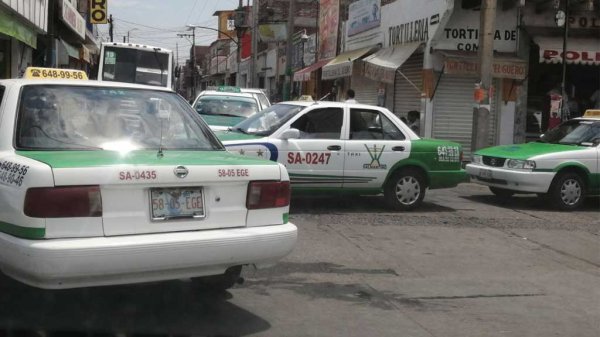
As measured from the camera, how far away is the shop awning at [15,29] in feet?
47.3

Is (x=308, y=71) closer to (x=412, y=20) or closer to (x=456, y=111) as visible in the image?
(x=412, y=20)

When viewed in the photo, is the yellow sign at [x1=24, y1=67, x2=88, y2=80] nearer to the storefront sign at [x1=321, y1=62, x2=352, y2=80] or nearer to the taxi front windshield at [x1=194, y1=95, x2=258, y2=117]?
the taxi front windshield at [x1=194, y1=95, x2=258, y2=117]

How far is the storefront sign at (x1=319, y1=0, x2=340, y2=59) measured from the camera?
28.1 m

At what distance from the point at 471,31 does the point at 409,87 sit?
301cm

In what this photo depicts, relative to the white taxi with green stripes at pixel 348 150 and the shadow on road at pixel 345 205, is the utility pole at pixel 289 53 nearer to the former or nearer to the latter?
the shadow on road at pixel 345 205

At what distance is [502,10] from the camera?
1812cm

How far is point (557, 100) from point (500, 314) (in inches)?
479

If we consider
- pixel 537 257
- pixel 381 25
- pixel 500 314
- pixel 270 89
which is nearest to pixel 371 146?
pixel 537 257

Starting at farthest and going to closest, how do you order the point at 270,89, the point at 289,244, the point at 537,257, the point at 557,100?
1. the point at 270,89
2. the point at 557,100
3. the point at 537,257
4. the point at 289,244

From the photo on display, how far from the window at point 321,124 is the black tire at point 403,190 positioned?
1.11 metres

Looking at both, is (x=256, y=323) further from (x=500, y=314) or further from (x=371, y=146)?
(x=371, y=146)

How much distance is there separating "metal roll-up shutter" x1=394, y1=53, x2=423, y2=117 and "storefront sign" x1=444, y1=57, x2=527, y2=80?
1746mm

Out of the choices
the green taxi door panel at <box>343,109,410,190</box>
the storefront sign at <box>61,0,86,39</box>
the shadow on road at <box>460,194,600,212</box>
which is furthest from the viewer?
the storefront sign at <box>61,0,86,39</box>

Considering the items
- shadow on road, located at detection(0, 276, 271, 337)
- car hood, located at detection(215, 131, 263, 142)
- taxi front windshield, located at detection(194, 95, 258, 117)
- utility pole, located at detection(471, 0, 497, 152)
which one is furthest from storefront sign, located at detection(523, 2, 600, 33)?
shadow on road, located at detection(0, 276, 271, 337)
